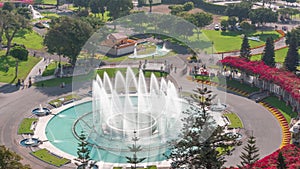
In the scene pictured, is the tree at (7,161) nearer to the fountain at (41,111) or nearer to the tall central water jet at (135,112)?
the tall central water jet at (135,112)

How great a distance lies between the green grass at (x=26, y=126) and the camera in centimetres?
5475

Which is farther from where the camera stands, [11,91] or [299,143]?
[11,91]

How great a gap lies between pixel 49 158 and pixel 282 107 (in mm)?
29850

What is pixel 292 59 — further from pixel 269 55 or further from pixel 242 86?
pixel 242 86

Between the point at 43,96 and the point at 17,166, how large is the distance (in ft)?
104

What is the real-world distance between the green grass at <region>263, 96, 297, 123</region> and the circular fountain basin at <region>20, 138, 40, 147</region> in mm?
29111

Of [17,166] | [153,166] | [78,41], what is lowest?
[153,166]

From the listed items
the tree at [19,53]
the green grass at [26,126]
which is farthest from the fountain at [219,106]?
the tree at [19,53]

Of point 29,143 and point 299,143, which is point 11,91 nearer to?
point 29,143

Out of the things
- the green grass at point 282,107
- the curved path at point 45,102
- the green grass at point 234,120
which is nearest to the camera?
the curved path at point 45,102

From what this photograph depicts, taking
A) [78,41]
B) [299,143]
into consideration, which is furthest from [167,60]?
[299,143]

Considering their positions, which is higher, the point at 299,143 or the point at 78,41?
the point at 78,41

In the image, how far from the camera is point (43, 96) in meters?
65.8

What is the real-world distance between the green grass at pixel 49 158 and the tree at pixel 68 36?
2625 centimetres
